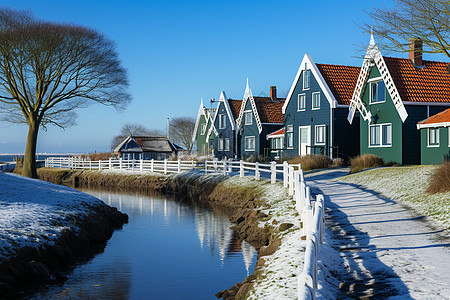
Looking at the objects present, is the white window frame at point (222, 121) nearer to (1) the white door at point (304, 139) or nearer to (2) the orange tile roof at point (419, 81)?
(1) the white door at point (304, 139)

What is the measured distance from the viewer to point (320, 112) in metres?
38.5

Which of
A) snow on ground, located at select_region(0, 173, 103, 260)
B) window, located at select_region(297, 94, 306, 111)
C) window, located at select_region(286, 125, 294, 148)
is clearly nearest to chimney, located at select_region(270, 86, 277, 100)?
window, located at select_region(286, 125, 294, 148)

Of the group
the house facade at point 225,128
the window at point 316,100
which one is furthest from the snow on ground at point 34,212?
the house facade at point 225,128

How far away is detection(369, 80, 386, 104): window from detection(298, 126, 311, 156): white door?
743 cm

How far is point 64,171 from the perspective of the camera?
52156 millimetres

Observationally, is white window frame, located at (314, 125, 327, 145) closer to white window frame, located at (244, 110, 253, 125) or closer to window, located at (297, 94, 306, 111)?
window, located at (297, 94, 306, 111)

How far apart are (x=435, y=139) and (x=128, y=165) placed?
94.8 feet

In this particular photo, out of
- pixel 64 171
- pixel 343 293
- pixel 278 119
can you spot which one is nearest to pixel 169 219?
pixel 343 293

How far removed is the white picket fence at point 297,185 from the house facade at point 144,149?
7.49 metres

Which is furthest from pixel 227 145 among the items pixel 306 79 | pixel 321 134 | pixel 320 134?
pixel 321 134

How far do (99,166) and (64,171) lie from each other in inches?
174

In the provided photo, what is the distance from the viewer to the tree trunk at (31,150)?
34.5m

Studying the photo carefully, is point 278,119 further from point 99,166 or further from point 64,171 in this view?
point 64,171

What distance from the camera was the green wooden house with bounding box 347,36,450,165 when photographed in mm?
30062
